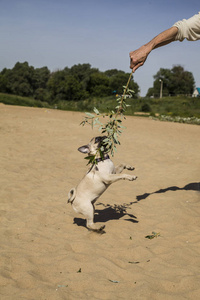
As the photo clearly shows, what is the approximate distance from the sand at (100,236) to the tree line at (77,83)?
141 ft

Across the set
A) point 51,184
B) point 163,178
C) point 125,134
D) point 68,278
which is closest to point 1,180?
point 51,184

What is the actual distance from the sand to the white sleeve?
2672mm

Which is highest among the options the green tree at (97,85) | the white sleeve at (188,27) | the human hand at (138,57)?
the green tree at (97,85)

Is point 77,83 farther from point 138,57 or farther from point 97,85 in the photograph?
point 138,57

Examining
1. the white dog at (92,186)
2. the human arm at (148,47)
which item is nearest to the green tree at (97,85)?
the white dog at (92,186)

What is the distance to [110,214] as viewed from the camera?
5.56 m

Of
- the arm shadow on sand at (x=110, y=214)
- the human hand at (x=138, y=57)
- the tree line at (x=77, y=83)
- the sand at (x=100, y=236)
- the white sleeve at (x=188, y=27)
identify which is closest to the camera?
the sand at (x=100, y=236)

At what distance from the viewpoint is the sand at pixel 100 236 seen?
3178mm

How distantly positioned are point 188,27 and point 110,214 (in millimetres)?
3162

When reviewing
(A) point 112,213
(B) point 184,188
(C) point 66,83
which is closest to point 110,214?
(A) point 112,213

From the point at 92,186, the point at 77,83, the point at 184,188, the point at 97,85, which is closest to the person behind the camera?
the point at 92,186

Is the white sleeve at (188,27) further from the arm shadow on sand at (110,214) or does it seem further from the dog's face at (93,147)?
the arm shadow on sand at (110,214)

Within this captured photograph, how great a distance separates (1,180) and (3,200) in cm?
125

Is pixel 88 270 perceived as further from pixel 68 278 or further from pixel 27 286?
pixel 27 286
